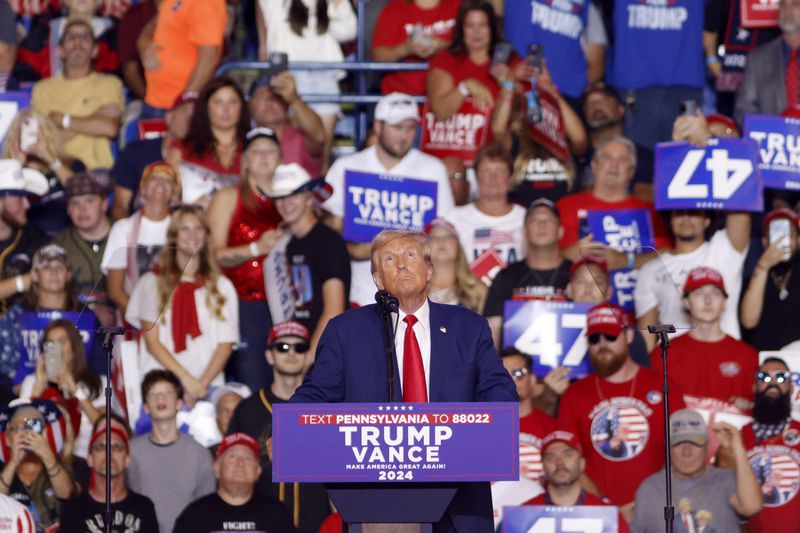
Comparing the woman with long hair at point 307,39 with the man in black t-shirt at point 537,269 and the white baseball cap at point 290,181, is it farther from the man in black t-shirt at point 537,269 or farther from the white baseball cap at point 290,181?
the man in black t-shirt at point 537,269

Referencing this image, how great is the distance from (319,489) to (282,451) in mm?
3522

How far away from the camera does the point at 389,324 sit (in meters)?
4.98

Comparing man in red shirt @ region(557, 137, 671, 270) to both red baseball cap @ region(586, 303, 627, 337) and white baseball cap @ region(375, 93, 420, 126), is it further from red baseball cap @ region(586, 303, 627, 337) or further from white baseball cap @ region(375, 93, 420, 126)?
white baseball cap @ region(375, 93, 420, 126)

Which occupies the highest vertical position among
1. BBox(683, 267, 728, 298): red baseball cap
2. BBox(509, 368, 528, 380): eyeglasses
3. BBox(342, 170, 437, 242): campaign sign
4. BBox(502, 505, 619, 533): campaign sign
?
BBox(342, 170, 437, 242): campaign sign

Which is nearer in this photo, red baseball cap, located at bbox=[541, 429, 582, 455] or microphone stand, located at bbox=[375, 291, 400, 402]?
microphone stand, located at bbox=[375, 291, 400, 402]

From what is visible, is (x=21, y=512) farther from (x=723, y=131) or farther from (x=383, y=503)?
(x=723, y=131)

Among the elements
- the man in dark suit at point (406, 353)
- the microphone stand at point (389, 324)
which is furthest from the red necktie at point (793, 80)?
the microphone stand at point (389, 324)

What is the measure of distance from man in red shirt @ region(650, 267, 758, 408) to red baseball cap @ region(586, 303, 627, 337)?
41cm

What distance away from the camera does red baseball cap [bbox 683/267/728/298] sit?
880 cm

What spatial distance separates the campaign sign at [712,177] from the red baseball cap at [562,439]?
1.67 m

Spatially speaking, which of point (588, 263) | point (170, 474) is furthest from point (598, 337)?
point (170, 474)

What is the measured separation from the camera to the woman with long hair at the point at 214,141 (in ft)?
31.6

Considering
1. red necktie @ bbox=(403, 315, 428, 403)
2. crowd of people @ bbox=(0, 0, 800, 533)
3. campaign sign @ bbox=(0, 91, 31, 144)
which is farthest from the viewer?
campaign sign @ bbox=(0, 91, 31, 144)

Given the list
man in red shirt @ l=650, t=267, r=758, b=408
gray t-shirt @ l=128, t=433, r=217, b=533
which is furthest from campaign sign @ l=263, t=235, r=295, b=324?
man in red shirt @ l=650, t=267, r=758, b=408
